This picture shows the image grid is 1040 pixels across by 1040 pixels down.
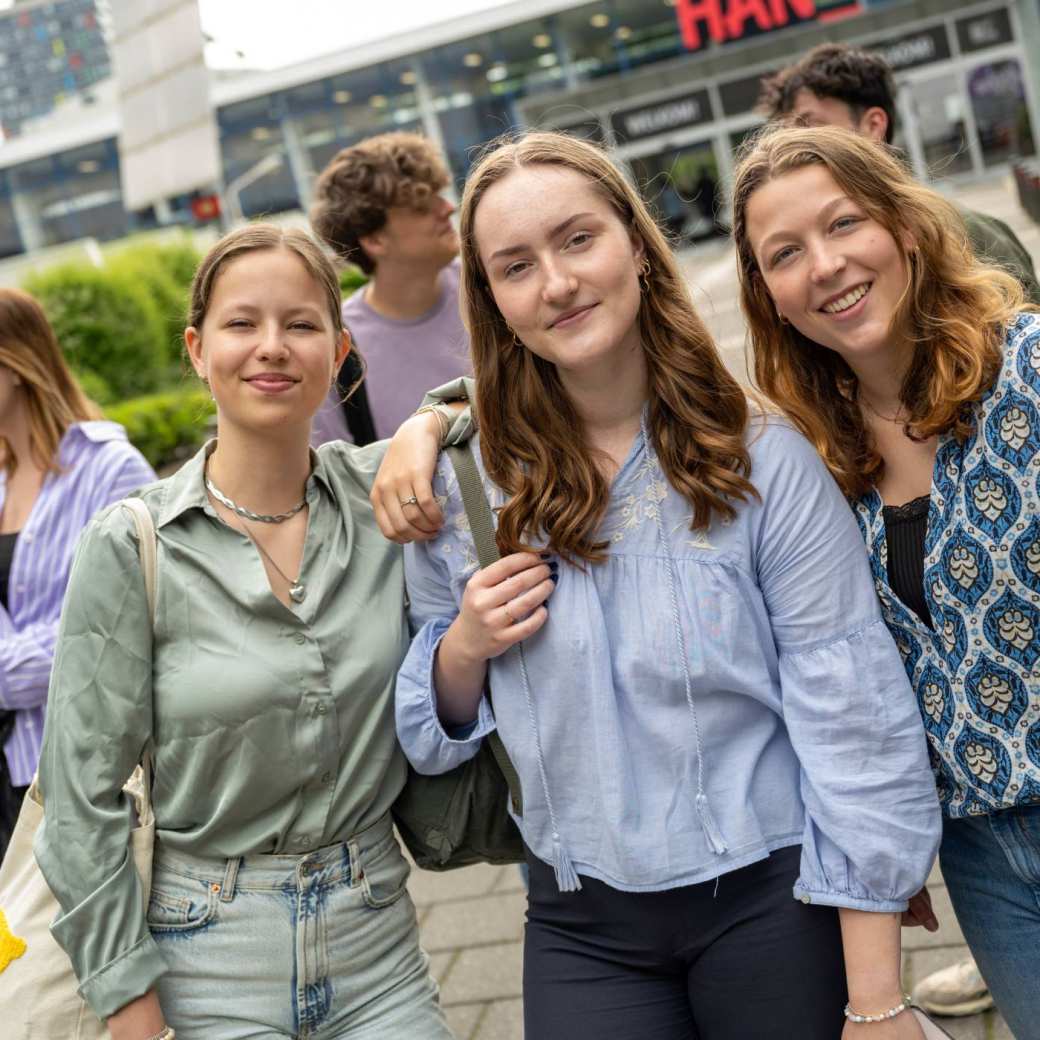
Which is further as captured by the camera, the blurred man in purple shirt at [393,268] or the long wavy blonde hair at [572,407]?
the blurred man in purple shirt at [393,268]

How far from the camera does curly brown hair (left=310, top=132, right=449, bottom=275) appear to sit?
13.6 feet

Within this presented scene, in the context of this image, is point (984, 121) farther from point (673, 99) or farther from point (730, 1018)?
point (730, 1018)

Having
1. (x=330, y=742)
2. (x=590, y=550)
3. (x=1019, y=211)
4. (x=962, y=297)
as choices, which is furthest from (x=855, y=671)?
(x=1019, y=211)

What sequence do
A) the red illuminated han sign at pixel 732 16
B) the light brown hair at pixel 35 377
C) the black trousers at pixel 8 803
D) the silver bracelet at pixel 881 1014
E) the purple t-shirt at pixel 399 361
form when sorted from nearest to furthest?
the silver bracelet at pixel 881 1014
the black trousers at pixel 8 803
the light brown hair at pixel 35 377
the purple t-shirt at pixel 399 361
the red illuminated han sign at pixel 732 16

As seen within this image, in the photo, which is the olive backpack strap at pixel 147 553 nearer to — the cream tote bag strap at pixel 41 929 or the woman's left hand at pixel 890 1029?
the cream tote bag strap at pixel 41 929

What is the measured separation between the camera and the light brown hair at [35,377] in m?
3.81

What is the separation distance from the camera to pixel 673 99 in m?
35.2

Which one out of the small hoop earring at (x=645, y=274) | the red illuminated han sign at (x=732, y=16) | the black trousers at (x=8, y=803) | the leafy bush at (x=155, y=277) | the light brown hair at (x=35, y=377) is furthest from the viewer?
the red illuminated han sign at (x=732, y=16)

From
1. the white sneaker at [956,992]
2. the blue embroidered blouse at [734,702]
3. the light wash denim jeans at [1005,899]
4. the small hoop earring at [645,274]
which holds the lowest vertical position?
the white sneaker at [956,992]

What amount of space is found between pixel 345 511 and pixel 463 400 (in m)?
0.33

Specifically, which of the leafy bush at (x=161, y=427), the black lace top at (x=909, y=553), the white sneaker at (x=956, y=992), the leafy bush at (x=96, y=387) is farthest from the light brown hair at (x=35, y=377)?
the leafy bush at (x=96, y=387)

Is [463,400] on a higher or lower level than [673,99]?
lower

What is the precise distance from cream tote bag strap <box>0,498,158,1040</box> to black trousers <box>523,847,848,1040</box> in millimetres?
802

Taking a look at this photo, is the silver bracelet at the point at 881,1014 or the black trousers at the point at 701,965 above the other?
the black trousers at the point at 701,965
